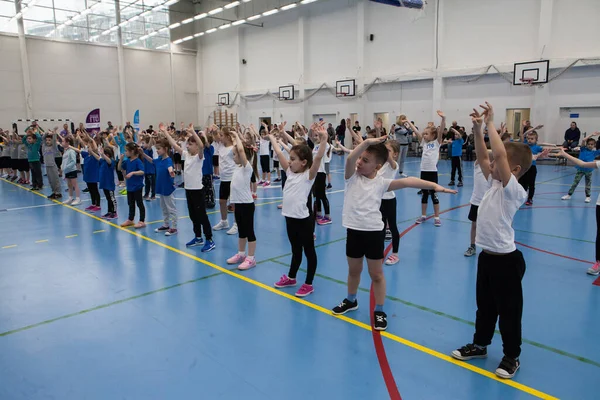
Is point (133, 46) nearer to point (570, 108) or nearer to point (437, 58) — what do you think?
point (437, 58)

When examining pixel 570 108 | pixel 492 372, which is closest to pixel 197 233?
pixel 492 372

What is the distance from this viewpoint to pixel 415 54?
2162 centimetres

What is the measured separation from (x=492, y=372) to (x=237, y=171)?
389 centimetres

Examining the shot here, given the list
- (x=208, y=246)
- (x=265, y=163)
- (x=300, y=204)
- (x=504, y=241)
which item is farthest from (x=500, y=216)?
(x=265, y=163)

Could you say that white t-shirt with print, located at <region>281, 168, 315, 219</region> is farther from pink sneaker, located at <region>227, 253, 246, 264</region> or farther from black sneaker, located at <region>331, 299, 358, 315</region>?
pink sneaker, located at <region>227, 253, 246, 264</region>

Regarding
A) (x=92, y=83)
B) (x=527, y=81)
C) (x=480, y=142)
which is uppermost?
(x=92, y=83)

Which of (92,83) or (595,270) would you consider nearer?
(595,270)

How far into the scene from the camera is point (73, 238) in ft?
24.2

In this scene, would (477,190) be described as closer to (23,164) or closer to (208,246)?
(208,246)

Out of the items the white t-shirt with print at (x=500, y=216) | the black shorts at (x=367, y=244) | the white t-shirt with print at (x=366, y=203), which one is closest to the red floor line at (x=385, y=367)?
the black shorts at (x=367, y=244)

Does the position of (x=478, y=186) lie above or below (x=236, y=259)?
above

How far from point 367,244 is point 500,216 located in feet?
3.91

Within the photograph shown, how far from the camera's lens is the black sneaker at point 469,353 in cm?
342

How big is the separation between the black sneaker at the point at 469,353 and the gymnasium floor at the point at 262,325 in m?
0.06
